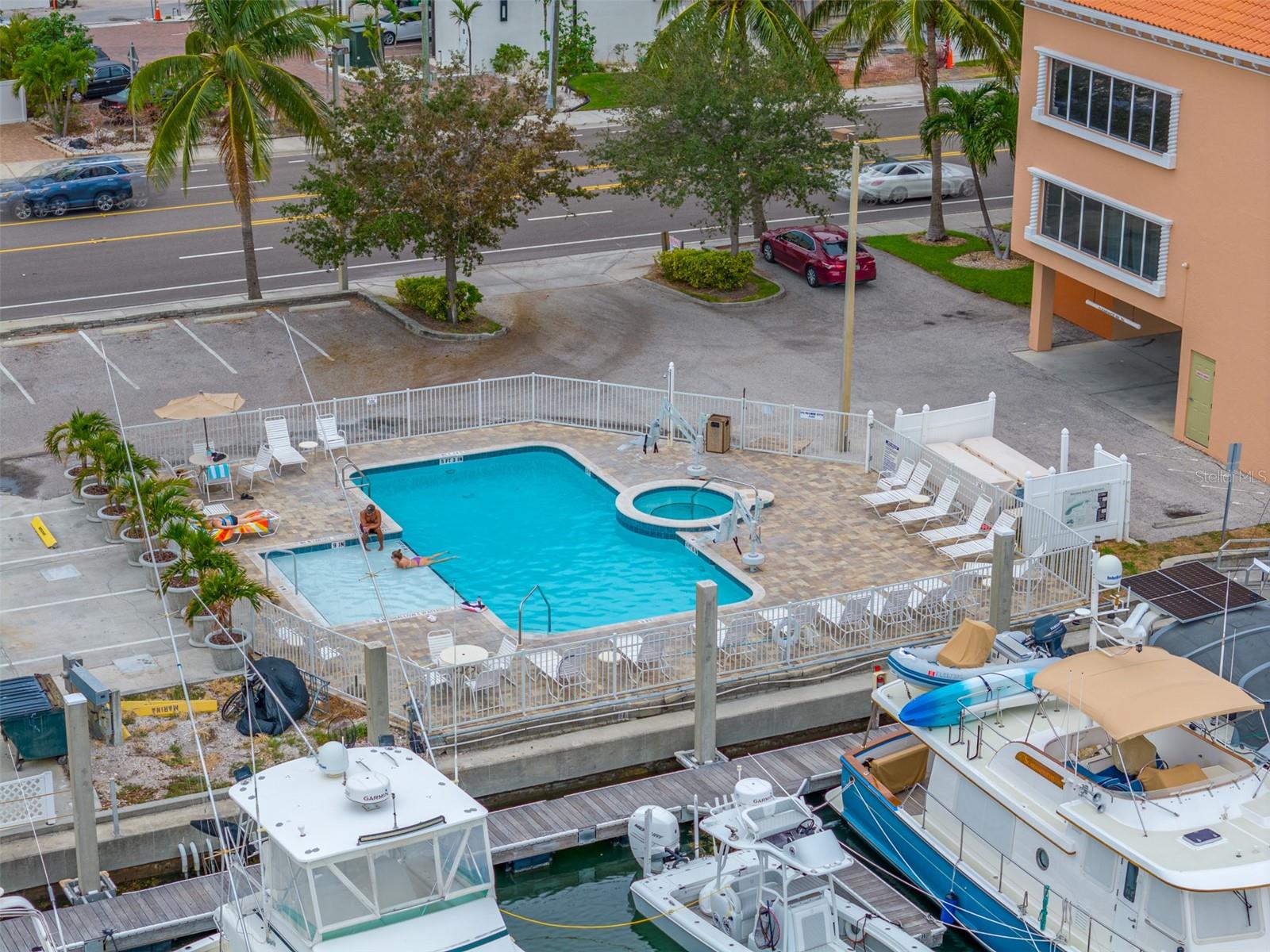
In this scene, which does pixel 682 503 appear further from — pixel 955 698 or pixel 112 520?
pixel 955 698

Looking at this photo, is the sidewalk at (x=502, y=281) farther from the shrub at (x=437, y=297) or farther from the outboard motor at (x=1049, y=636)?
the outboard motor at (x=1049, y=636)

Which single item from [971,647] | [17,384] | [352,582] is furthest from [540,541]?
[17,384]

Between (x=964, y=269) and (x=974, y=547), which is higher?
(x=964, y=269)

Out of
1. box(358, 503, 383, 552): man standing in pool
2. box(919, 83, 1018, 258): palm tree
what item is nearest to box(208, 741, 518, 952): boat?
box(358, 503, 383, 552): man standing in pool

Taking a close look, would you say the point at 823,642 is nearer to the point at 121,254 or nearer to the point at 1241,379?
the point at 1241,379

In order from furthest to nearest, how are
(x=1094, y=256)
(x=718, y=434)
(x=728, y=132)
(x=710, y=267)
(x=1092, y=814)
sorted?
(x=710, y=267)
(x=728, y=132)
(x=1094, y=256)
(x=718, y=434)
(x=1092, y=814)

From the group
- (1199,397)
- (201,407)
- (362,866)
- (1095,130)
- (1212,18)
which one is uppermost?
(1212,18)

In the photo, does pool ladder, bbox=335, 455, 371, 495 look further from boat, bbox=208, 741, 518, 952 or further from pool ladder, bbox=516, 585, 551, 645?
boat, bbox=208, 741, 518, 952
